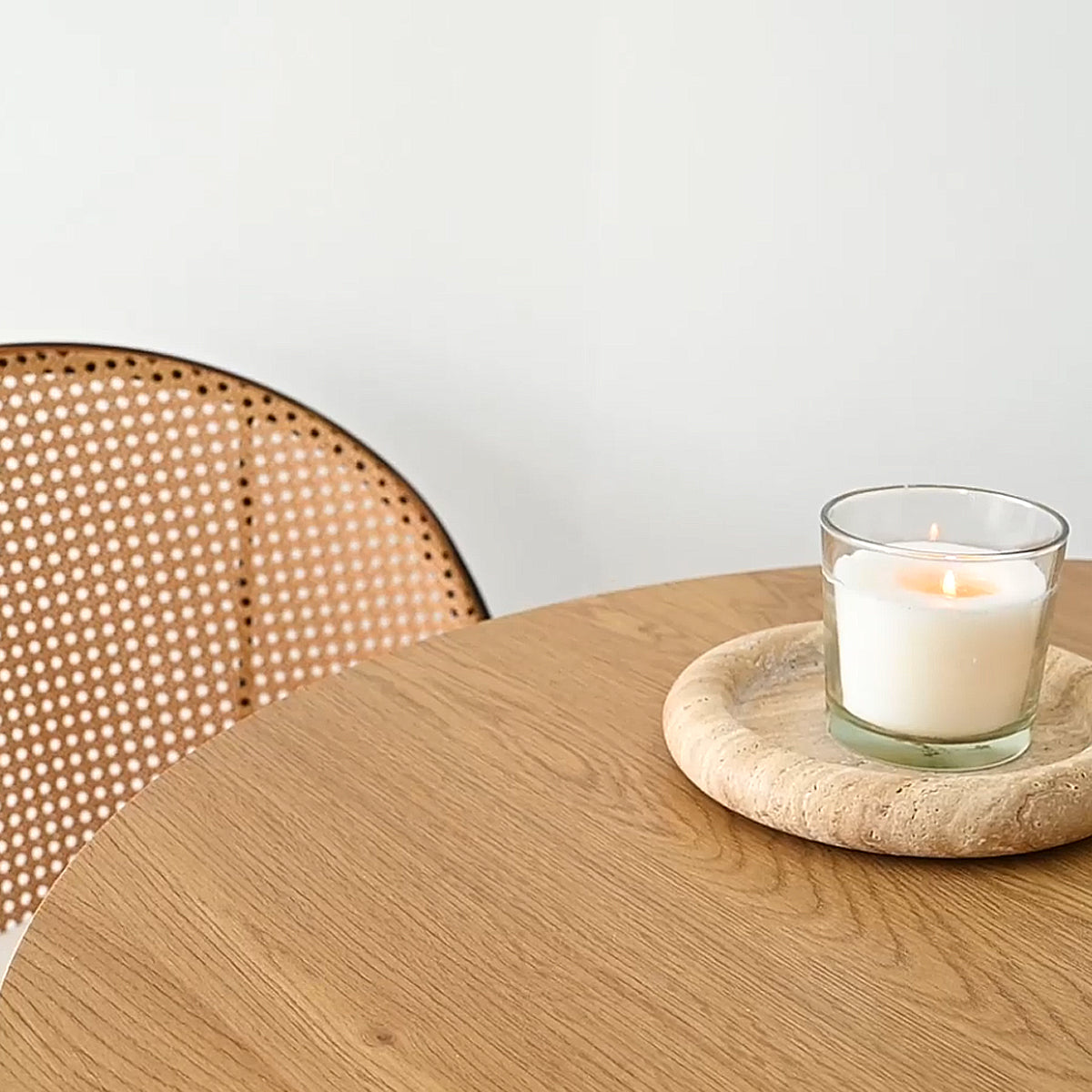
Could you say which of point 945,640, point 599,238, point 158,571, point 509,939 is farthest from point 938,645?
point 599,238

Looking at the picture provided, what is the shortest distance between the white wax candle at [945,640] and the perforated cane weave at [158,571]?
510 mm

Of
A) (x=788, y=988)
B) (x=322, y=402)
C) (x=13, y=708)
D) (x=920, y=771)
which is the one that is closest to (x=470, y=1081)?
(x=788, y=988)

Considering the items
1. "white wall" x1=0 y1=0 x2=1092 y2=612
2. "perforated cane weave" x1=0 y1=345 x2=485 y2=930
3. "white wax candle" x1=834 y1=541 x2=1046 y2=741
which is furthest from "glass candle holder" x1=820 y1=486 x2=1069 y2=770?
"white wall" x1=0 y1=0 x2=1092 y2=612

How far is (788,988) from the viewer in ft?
1.82

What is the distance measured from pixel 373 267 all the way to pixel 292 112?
157 mm

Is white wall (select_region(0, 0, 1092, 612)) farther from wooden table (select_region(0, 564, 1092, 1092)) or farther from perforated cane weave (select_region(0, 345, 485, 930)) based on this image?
wooden table (select_region(0, 564, 1092, 1092))

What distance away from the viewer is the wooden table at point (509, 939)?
520 mm

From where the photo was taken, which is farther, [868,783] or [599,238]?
[599,238]

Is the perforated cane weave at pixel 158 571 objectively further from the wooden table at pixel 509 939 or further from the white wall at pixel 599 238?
the wooden table at pixel 509 939

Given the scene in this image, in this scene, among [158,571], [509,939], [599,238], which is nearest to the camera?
[509,939]

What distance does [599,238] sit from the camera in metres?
1.47

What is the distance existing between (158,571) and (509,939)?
69 cm

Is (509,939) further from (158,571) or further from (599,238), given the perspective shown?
(599,238)

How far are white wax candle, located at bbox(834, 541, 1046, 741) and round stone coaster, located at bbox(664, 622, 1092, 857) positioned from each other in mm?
27
